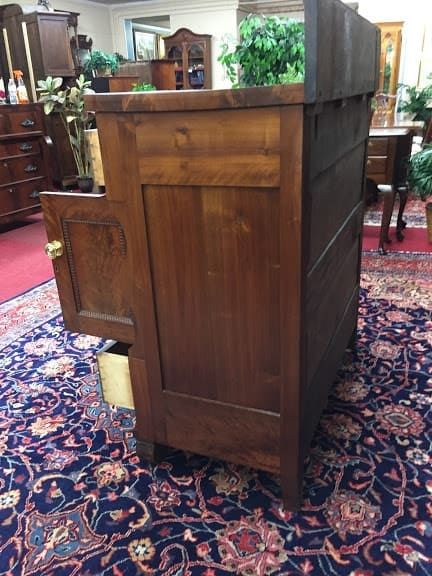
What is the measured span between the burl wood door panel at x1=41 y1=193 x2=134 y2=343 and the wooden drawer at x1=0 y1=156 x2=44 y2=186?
3069 mm

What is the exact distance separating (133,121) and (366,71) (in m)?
0.82

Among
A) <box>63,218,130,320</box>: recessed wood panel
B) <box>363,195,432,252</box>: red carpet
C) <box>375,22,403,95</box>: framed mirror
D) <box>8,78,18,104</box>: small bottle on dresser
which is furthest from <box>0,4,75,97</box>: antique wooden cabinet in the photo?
<box>63,218,130,320</box>: recessed wood panel

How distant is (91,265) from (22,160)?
334cm

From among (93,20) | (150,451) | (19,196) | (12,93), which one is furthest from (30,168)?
(93,20)

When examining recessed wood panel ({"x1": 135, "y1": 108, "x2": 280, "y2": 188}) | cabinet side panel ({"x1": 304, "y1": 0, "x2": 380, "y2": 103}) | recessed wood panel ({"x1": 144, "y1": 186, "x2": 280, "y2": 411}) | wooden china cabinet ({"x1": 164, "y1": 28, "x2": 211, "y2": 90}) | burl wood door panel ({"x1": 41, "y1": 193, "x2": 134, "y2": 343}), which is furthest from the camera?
wooden china cabinet ({"x1": 164, "y1": 28, "x2": 211, "y2": 90})

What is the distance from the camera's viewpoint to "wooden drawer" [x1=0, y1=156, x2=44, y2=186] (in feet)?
13.4

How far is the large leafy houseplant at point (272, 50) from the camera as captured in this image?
1590mm

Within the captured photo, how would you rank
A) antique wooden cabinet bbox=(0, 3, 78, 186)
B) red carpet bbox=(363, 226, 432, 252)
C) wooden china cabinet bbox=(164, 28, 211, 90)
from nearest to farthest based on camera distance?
red carpet bbox=(363, 226, 432, 252) < antique wooden cabinet bbox=(0, 3, 78, 186) < wooden china cabinet bbox=(164, 28, 211, 90)

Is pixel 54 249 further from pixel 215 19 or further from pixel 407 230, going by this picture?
pixel 215 19

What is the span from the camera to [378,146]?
3172 mm

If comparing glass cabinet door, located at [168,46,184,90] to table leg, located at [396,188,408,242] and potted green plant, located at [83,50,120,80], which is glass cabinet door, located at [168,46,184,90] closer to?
potted green plant, located at [83,50,120,80]

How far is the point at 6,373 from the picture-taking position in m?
2.11

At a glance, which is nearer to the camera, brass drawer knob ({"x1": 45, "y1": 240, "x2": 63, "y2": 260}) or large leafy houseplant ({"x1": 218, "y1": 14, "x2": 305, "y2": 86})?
brass drawer knob ({"x1": 45, "y1": 240, "x2": 63, "y2": 260})

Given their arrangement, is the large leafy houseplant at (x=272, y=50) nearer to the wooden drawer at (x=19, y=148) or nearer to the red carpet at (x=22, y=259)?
the red carpet at (x=22, y=259)
